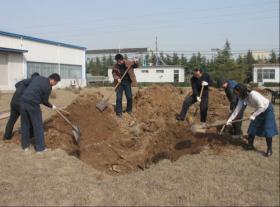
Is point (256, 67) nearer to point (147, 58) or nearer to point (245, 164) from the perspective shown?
point (147, 58)

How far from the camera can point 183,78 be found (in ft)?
189

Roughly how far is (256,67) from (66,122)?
46.4m

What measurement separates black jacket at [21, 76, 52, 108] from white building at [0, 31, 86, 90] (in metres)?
23.5

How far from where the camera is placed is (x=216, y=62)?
46375mm

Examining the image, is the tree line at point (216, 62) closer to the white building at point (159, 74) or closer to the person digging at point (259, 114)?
the white building at point (159, 74)

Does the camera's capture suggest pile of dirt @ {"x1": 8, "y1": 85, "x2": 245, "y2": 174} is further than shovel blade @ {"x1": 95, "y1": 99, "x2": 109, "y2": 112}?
No

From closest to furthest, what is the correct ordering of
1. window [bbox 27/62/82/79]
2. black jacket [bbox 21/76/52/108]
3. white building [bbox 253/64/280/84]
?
black jacket [bbox 21/76/52/108]
window [bbox 27/62/82/79]
white building [bbox 253/64/280/84]

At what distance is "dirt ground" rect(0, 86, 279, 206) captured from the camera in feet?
17.8

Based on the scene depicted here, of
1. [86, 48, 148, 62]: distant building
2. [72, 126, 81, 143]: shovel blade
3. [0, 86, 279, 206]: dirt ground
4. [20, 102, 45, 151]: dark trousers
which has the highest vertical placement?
[86, 48, 148, 62]: distant building

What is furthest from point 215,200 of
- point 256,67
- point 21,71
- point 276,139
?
point 256,67

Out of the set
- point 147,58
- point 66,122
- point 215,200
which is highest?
point 147,58

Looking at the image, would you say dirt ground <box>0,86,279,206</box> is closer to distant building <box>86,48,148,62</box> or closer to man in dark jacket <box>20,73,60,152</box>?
man in dark jacket <box>20,73,60,152</box>

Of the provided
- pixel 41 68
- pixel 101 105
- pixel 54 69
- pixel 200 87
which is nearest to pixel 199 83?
pixel 200 87

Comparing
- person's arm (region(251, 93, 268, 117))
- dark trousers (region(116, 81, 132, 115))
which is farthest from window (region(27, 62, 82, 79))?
person's arm (region(251, 93, 268, 117))
